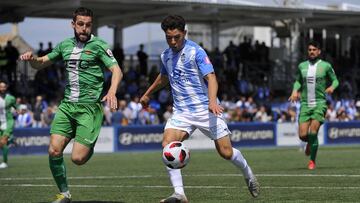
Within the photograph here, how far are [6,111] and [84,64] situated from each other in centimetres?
1215

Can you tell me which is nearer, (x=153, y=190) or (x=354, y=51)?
(x=153, y=190)

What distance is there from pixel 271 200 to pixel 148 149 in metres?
23.1

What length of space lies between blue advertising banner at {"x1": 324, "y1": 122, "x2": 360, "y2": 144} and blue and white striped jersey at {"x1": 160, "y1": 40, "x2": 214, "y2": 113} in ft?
92.5

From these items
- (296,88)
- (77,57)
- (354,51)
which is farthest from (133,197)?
(354,51)

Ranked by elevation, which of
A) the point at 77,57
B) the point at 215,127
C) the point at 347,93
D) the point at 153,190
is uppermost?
the point at 77,57

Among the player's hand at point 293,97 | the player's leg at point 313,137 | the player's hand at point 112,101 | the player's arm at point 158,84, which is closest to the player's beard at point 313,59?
the player's hand at point 293,97

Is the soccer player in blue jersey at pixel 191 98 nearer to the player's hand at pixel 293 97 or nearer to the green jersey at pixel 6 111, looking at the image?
the player's hand at pixel 293 97

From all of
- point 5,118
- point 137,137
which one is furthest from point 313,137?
point 137,137

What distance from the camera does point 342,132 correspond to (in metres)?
39.4

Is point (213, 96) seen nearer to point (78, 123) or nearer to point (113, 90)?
point (113, 90)

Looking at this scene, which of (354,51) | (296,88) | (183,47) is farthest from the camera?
(354,51)

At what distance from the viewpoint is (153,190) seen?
13.8 m

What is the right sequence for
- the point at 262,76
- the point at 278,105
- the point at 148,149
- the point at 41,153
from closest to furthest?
the point at 41,153, the point at 148,149, the point at 278,105, the point at 262,76

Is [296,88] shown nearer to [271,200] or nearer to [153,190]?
[153,190]
